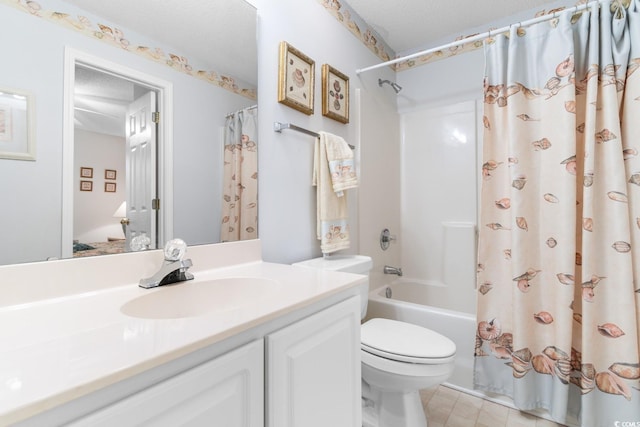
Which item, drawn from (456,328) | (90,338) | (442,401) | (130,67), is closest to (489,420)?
(442,401)

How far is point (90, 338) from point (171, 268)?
0.40 meters

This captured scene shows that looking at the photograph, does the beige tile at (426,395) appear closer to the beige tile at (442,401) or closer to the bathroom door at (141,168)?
the beige tile at (442,401)

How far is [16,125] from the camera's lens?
0.74 metres

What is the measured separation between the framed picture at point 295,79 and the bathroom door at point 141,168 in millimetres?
588

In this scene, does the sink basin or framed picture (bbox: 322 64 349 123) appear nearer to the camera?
the sink basin

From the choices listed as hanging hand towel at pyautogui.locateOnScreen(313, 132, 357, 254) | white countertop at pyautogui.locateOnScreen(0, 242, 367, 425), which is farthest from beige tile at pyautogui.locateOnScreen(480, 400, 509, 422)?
white countertop at pyautogui.locateOnScreen(0, 242, 367, 425)

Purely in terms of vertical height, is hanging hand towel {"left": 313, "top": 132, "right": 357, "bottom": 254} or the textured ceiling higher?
the textured ceiling

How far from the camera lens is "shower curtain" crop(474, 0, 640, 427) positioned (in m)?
1.26

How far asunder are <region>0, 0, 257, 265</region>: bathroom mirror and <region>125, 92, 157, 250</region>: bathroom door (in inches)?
1.6

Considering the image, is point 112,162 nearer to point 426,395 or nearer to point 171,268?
point 171,268

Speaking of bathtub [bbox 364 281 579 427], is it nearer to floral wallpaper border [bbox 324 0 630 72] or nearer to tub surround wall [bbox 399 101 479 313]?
tub surround wall [bbox 399 101 479 313]

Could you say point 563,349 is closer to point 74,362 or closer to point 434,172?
point 434,172

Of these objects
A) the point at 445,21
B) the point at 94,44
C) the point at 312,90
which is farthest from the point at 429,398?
the point at 445,21

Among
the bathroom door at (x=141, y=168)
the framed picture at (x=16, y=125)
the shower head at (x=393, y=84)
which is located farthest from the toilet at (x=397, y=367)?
the shower head at (x=393, y=84)
